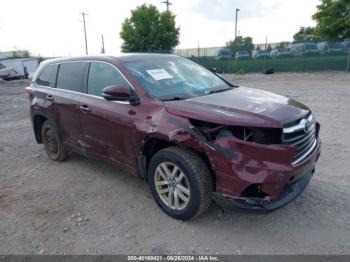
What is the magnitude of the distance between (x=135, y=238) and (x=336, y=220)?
209 cm

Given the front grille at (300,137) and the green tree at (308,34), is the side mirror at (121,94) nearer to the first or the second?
the front grille at (300,137)

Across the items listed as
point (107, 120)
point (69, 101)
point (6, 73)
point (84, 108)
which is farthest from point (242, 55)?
point (107, 120)

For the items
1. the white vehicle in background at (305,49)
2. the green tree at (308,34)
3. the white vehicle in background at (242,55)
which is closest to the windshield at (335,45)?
the white vehicle in background at (305,49)

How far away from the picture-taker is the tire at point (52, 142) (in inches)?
196

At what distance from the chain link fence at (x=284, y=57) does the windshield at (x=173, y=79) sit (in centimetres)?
1969

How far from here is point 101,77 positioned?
4070 millimetres

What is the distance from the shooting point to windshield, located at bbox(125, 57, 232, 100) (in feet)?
11.6

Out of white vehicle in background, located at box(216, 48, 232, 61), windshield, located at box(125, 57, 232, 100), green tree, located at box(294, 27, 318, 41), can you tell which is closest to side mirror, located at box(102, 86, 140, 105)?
windshield, located at box(125, 57, 232, 100)

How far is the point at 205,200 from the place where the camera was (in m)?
3.03

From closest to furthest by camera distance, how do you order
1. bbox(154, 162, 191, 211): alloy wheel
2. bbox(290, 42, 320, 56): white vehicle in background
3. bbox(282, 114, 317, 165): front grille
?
1. bbox(282, 114, 317, 165): front grille
2. bbox(154, 162, 191, 211): alloy wheel
3. bbox(290, 42, 320, 56): white vehicle in background

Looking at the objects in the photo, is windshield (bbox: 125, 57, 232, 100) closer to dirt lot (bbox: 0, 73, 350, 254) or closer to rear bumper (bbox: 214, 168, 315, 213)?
rear bumper (bbox: 214, 168, 315, 213)

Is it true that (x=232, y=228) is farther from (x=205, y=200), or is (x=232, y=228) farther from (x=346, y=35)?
(x=346, y=35)

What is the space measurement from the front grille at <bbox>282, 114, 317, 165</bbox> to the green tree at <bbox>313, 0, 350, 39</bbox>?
Answer: 26.1 m

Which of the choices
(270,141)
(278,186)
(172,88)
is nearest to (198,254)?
(278,186)
